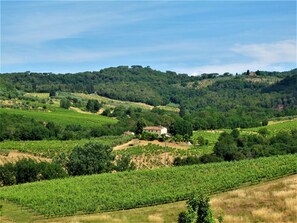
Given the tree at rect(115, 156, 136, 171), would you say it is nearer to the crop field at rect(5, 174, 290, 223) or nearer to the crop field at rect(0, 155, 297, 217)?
the crop field at rect(0, 155, 297, 217)

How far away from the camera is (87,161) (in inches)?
2542

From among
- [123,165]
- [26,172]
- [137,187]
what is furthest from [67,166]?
[137,187]

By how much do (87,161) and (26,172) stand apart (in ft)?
29.1

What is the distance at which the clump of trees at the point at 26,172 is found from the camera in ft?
196

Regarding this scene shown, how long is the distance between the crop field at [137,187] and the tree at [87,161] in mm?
10910

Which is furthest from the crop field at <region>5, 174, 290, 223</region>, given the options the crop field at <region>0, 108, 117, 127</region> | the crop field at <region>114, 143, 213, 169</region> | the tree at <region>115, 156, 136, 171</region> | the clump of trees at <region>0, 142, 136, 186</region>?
the crop field at <region>0, 108, 117, 127</region>

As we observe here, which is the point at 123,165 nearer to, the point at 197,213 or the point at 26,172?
the point at 26,172

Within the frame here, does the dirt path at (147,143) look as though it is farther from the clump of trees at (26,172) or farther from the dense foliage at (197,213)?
the dense foliage at (197,213)

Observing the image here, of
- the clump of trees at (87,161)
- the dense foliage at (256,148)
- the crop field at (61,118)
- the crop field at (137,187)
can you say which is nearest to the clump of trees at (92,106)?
the crop field at (61,118)

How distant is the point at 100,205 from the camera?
40250mm

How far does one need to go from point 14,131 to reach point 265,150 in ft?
189

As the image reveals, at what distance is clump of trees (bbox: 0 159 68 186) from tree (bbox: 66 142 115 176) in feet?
13.7

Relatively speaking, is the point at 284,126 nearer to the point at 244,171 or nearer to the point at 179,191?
the point at 244,171

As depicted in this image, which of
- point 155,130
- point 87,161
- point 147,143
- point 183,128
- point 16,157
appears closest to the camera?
point 87,161
